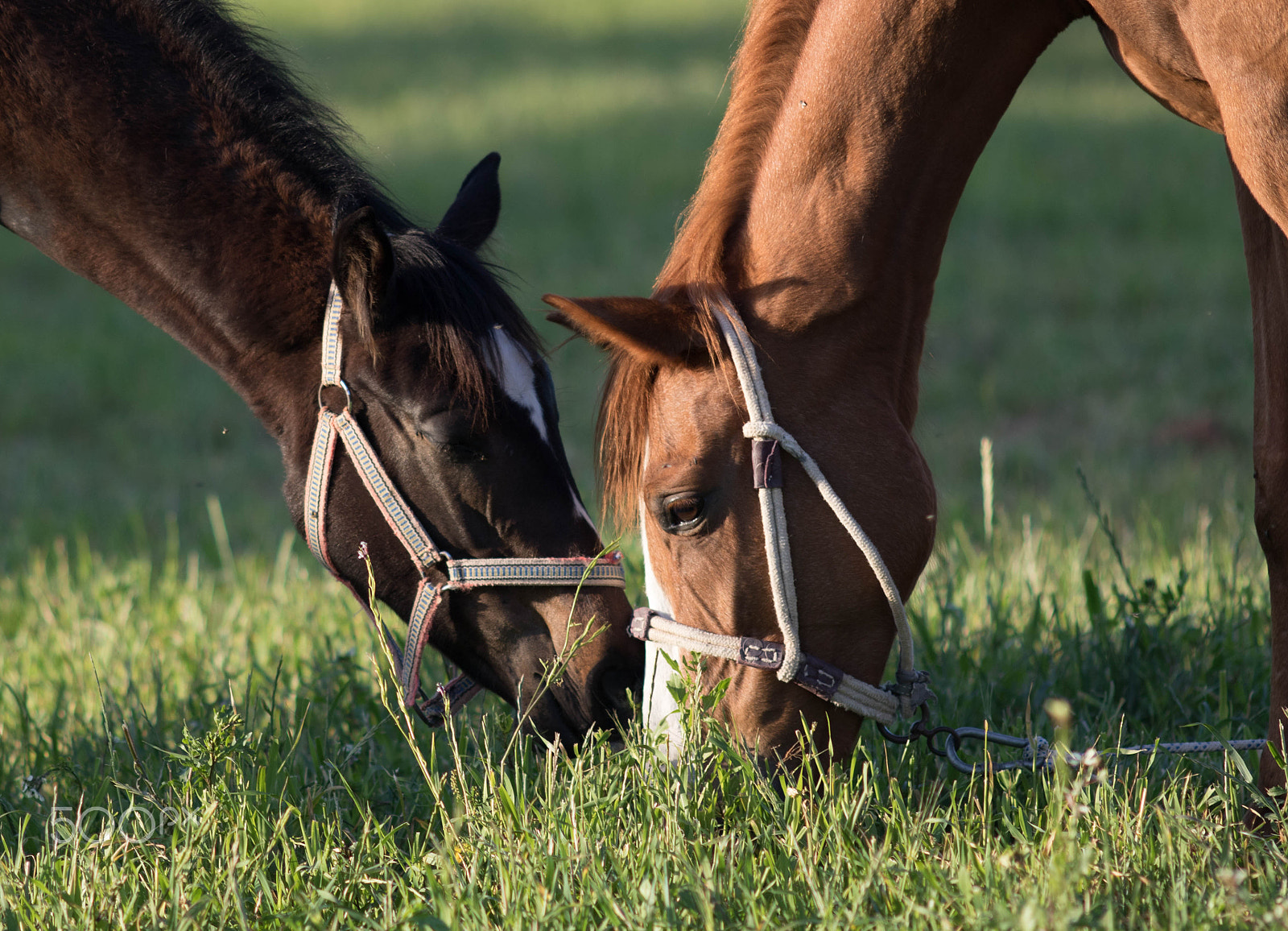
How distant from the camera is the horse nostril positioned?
8.45 feet

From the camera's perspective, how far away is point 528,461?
8.43 ft

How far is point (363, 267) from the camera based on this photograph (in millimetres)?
2432

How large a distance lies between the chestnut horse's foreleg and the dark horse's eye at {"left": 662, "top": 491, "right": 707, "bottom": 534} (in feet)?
3.77

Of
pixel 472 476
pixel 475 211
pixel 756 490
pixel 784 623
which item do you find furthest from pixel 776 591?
pixel 475 211

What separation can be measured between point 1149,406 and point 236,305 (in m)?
5.88

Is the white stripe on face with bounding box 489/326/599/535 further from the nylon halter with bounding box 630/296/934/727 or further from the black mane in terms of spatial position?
the nylon halter with bounding box 630/296/934/727

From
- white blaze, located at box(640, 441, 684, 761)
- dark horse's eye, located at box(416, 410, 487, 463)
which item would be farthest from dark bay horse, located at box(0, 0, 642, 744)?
white blaze, located at box(640, 441, 684, 761)

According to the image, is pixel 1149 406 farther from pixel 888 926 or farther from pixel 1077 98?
pixel 1077 98

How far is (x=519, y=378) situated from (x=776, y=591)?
2.53ft

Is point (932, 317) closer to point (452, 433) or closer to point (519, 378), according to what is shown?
point (519, 378)

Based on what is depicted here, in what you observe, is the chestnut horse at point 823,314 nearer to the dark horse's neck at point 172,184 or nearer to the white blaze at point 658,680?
the white blaze at point 658,680

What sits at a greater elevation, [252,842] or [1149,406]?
[1149,406]

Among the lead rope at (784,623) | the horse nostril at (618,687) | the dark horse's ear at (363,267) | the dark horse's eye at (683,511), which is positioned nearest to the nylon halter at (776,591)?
the lead rope at (784,623)

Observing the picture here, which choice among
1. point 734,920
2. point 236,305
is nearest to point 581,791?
point 734,920
